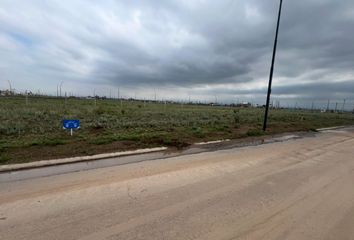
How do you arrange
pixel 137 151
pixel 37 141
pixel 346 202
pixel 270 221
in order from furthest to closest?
pixel 37 141
pixel 137 151
pixel 346 202
pixel 270 221

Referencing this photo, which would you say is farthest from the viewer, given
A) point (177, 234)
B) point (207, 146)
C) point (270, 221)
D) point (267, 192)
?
point (207, 146)

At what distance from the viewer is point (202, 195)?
15.7ft

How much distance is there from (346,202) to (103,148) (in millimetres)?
6960

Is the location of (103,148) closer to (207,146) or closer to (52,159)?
(52,159)

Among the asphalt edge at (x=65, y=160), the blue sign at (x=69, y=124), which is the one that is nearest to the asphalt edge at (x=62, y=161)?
the asphalt edge at (x=65, y=160)

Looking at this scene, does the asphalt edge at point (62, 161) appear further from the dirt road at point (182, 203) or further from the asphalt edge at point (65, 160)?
the dirt road at point (182, 203)

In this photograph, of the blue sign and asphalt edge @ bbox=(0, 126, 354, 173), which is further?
the blue sign

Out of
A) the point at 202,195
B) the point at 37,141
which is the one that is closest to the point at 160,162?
the point at 202,195

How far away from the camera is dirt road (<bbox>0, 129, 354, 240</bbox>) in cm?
345

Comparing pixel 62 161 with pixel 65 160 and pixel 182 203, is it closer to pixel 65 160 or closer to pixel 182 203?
pixel 65 160

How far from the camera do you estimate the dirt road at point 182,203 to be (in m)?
3.45

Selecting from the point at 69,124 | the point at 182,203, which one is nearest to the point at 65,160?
the point at 69,124

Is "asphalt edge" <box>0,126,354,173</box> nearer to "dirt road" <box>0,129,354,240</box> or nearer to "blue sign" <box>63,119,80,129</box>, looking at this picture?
"dirt road" <box>0,129,354,240</box>

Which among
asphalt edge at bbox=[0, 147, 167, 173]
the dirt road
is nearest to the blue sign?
asphalt edge at bbox=[0, 147, 167, 173]
